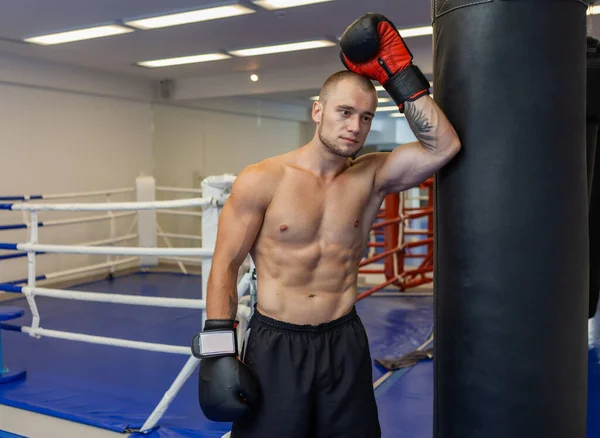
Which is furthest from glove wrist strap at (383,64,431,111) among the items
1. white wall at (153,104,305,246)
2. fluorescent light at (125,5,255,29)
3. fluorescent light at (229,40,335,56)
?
white wall at (153,104,305,246)

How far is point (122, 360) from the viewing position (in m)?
3.58

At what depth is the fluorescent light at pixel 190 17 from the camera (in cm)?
451

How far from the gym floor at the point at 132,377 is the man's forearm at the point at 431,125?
158 centimetres

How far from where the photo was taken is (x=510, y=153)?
1251 millimetres

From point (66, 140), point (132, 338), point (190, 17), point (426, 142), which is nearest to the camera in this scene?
point (426, 142)

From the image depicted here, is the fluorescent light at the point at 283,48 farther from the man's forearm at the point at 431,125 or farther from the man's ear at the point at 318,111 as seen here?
the man's forearm at the point at 431,125

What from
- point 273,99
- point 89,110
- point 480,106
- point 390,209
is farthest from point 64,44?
point 480,106

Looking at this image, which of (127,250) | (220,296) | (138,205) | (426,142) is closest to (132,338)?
(127,250)

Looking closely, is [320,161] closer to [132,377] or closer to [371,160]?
[371,160]

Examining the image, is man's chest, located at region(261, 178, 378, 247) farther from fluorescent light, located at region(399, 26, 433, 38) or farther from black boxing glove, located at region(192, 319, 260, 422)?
fluorescent light, located at region(399, 26, 433, 38)

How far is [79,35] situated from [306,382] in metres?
4.81

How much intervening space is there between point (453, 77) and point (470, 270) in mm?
449

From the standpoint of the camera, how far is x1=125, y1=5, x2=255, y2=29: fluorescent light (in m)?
4.51

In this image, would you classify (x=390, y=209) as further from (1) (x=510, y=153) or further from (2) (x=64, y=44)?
(1) (x=510, y=153)
